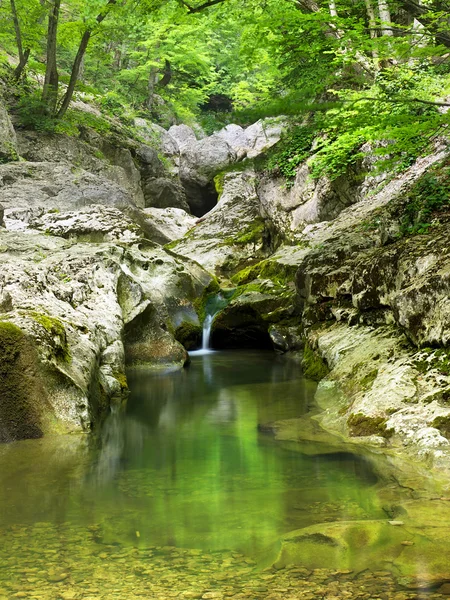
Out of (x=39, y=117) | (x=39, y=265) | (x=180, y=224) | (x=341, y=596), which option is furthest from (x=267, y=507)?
(x=39, y=117)

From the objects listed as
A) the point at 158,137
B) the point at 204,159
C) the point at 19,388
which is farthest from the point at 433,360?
the point at 158,137

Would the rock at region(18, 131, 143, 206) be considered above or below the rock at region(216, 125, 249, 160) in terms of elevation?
below

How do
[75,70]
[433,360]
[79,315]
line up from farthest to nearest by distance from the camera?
1. [75,70]
2. [79,315]
3. [433,360]

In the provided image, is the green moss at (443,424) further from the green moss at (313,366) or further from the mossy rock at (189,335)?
the mossy rock at (189,335)

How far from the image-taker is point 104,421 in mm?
8055

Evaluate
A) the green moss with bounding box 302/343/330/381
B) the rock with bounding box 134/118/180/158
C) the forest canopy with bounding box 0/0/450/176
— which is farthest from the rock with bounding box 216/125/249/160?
the green moss with bounding box 302/343/330/381

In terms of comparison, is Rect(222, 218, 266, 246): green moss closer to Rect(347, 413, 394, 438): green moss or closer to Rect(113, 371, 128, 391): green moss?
Rect(113, 371, 128, 391): green moss

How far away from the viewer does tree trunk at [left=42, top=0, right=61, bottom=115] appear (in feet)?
72.8

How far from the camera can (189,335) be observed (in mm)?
14727

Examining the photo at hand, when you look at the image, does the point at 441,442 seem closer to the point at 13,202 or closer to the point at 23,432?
the point at 23,432

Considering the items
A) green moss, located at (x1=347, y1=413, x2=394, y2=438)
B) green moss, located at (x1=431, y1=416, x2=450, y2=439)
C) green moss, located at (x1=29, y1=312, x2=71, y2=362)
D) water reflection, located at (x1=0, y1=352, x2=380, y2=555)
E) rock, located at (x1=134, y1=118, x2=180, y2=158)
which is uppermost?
rock, located at (x1=134, y1=118, x2=180, y2=158)

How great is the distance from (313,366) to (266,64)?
2350 cm

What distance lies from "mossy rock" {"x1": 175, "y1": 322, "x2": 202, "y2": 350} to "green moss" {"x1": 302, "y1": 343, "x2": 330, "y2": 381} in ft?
12.4

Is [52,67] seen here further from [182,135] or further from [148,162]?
[182,135]
